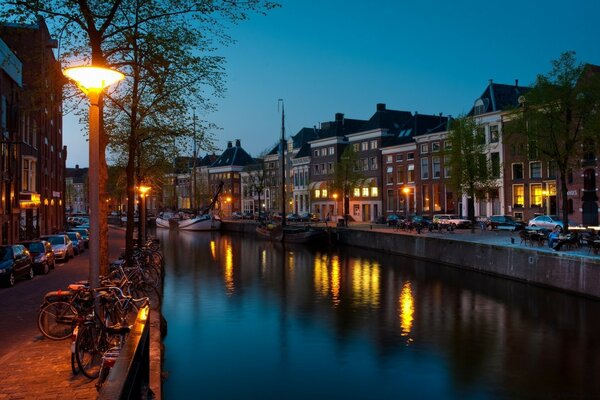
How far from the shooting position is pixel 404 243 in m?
44.0

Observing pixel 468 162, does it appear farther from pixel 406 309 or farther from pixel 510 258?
pixel 406 309

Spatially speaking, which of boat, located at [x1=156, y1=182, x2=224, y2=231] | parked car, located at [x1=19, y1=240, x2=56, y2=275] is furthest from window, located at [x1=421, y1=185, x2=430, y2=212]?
parked car, located at [x1=19, y1=240, x2=56, y2=275]

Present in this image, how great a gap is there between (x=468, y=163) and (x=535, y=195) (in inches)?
528

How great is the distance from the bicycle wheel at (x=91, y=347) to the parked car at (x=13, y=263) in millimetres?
12521

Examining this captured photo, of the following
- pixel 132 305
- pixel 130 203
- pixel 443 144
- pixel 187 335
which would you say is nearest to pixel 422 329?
pixel 187 335

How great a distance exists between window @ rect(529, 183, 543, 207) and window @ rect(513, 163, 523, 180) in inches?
76.6

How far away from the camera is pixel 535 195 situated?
187ft

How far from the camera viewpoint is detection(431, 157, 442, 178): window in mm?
68644

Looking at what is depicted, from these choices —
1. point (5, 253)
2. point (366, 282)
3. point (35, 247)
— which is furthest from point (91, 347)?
point (366, 282)

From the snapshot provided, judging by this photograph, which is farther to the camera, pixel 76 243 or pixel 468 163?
pixel 468 163

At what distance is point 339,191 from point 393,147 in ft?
29.9

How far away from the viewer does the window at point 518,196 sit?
58.4 meters

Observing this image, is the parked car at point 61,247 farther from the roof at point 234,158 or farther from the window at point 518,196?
the roof at point 234,158

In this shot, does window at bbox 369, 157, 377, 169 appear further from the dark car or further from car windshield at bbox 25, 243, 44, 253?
car windshield at bbox 25, 243, 44, 253
